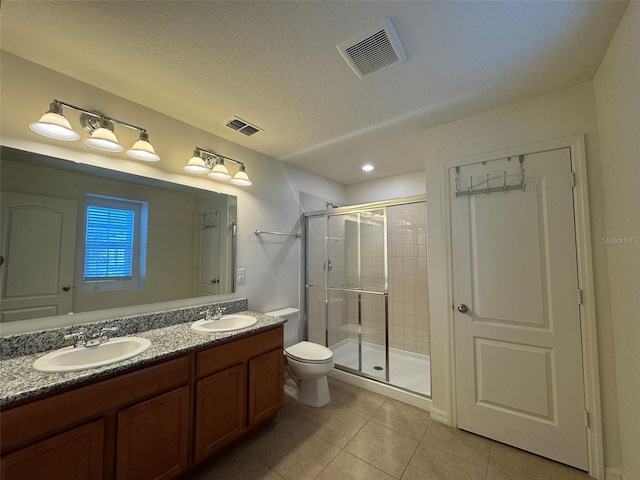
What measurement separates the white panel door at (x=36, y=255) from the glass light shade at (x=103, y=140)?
393 millimetres

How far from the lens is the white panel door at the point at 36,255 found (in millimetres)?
1354

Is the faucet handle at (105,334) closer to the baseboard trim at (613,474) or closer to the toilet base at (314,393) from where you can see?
the toilet base at (314,393)

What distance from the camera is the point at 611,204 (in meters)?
1.45

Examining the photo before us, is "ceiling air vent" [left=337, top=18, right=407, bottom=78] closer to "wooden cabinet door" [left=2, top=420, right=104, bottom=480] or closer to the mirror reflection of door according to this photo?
the mirror reflection of door

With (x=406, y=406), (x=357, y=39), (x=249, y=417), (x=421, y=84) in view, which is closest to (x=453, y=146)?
(x=421, y=84)

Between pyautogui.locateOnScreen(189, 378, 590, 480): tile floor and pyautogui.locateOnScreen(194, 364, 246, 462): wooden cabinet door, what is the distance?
0.57 ft

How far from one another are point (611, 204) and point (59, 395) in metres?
2.93

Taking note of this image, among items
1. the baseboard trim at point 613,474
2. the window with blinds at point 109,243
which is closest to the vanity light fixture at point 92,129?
the window with blinds at point 109,243

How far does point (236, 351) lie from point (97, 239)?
118cm

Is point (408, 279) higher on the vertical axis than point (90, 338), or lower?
higher

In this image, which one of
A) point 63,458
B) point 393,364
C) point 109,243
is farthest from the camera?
point 393,364

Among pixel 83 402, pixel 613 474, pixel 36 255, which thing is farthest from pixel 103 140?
pixel 613 474

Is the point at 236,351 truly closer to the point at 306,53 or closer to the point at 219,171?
the point at 219,171

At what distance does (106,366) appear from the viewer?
1.21 metres
